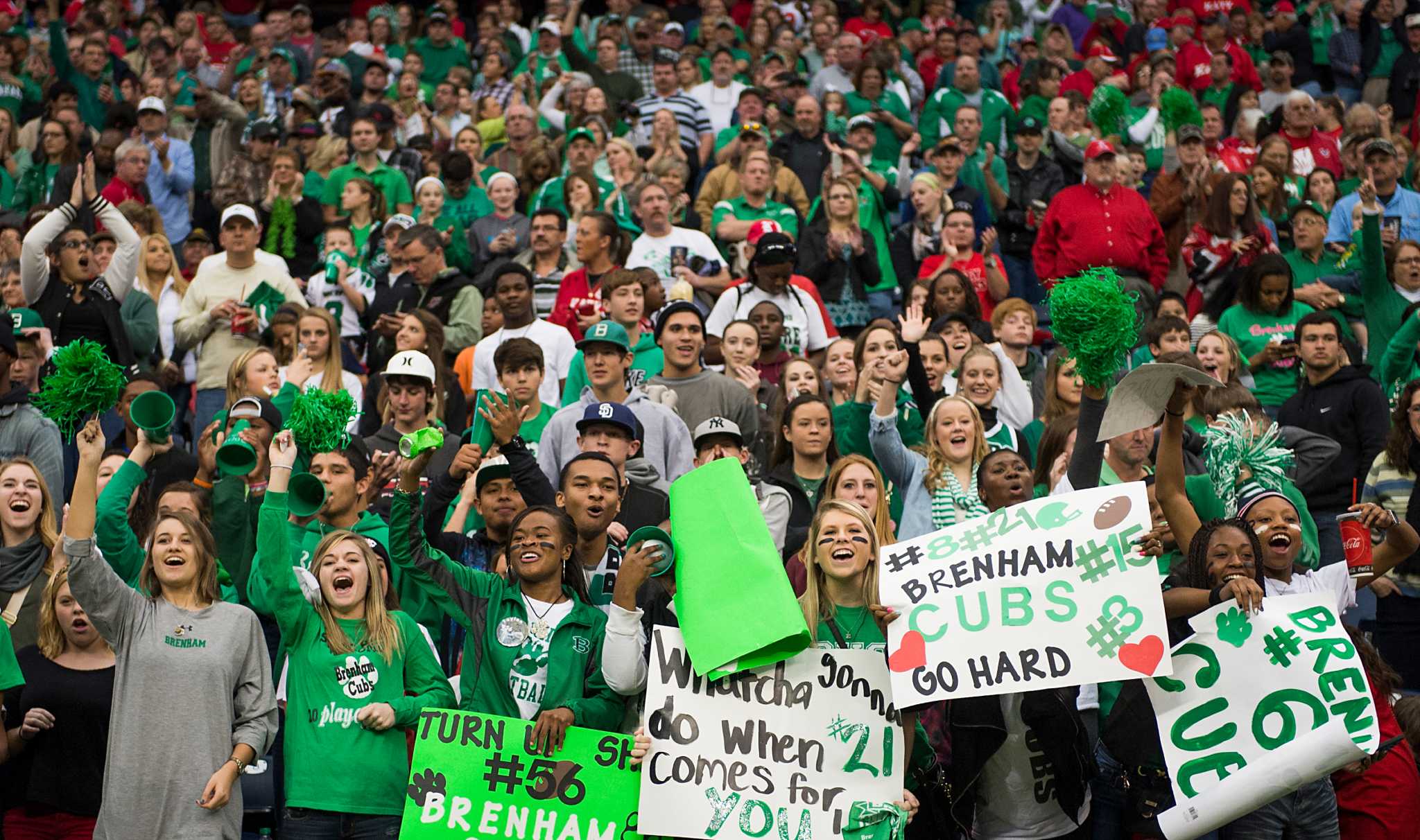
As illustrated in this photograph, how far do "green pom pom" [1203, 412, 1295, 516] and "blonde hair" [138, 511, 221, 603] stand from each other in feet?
13.1

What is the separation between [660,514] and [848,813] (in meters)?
2.22

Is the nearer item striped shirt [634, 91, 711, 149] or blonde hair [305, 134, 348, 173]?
blonde hair [305, 134, 348, 173]

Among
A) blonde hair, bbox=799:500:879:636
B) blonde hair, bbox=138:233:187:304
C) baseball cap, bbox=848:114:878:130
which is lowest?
blonde hair, bbox=799:500:879:636

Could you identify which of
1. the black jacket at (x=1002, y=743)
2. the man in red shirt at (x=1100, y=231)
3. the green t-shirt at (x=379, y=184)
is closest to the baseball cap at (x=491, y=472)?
the black jacket at (x=1002, y=743)


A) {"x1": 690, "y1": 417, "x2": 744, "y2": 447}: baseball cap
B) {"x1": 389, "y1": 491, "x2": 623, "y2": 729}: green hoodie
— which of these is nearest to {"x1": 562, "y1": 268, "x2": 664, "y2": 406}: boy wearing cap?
{"x1": 690, "y1": 417, "x2": 744, "y2": 447}: baseball cap

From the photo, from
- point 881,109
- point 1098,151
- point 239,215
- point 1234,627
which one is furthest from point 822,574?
point 881,109

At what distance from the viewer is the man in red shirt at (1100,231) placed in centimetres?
1244

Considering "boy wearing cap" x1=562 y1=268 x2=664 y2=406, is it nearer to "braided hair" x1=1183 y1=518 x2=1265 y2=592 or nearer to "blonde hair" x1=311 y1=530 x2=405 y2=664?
"blonde hair" x1=311 y1=530 x2=405 y2=664

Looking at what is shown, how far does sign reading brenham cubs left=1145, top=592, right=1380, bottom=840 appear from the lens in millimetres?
5969

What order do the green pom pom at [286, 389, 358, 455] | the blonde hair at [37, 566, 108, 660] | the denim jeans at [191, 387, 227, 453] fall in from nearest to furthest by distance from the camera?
the blonde hair at [37, 566, 108, 660] < the green pom pom at [286, 389, 358, 455] < the denim jeans at [191, 387, 227, 453]

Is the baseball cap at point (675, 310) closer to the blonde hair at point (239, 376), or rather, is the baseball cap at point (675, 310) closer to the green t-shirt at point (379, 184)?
the blonde hair at point (239, 376)

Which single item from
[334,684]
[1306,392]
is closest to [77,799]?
[334,684]

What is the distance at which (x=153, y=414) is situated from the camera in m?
6.73

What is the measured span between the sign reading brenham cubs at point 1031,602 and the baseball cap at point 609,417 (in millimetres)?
2093
